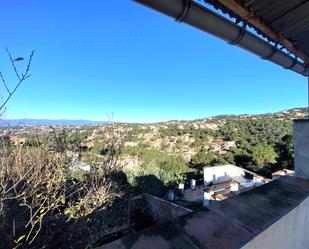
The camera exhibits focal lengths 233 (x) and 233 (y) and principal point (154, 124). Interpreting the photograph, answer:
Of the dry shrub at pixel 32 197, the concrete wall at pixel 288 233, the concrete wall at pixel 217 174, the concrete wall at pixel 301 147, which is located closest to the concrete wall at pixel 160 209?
the dry shrub at pixel 32 197

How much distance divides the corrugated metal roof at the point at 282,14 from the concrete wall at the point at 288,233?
1.28 meters

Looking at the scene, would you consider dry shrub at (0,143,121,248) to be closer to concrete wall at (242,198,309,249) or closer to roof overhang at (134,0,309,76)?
concrete wall at (242,198,309,249)

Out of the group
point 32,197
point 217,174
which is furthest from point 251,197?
point 217,174

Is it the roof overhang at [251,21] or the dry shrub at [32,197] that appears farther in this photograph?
the dry shrub at [32,197]

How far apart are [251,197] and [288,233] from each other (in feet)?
0.96

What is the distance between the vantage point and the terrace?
1016 millimetres

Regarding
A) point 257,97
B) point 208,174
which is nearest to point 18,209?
point 208,174

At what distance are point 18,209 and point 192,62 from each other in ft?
74.2

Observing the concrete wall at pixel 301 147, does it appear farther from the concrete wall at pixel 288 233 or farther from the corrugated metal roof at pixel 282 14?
the corrugated metal roof at pixel 282 14

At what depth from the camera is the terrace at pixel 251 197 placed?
1.02 meters

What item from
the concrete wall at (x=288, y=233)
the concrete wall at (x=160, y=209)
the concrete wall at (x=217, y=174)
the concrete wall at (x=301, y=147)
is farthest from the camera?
the concrete wall at (x=217, y=174)

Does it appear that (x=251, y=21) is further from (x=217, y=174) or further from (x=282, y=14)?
(x=217, y=174)

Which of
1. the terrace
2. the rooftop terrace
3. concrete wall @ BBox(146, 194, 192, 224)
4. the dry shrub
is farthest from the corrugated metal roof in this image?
concrete wall @ BBox(146, 194, 192, 224)

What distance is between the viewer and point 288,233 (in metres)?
1.48
